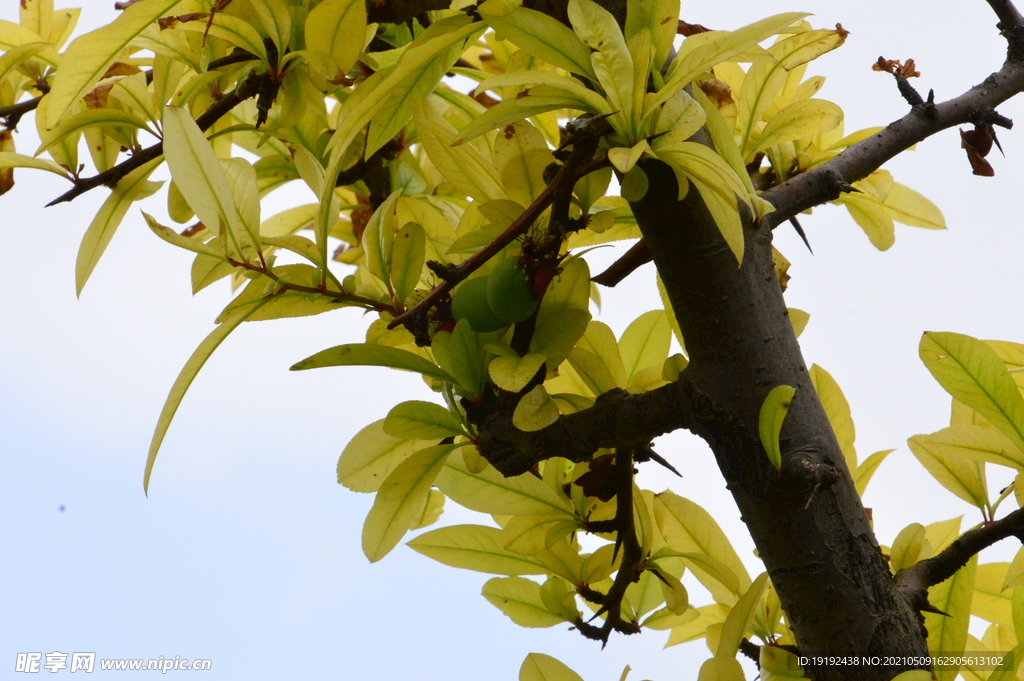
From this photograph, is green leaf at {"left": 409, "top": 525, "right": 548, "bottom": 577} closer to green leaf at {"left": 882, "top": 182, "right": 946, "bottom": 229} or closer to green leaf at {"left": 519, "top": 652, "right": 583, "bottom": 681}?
green leaf at {"left": 519, "top": 652, "right": 583, "bottom": 681}

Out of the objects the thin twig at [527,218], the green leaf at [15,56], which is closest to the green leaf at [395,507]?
the thin twig at [527,218]

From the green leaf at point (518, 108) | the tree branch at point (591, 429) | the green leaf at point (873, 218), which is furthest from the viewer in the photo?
the green leaf at point (873, 218)

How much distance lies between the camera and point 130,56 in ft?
2.39

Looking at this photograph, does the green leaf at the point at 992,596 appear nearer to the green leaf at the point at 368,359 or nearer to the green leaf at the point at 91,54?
the green leaf at the point at 368,359

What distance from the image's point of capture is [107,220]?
1.98 ft

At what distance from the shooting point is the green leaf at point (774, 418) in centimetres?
44

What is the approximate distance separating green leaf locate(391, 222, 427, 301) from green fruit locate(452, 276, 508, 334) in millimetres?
36

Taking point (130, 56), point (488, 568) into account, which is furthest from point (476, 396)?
point (130, 56)

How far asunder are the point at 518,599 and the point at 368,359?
0.32 metres

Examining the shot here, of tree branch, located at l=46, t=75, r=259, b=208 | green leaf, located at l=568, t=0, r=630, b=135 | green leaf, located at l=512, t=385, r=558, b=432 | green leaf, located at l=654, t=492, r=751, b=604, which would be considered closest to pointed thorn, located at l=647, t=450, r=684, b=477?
green leaf, located at l=654, t=492, r=751, b=604

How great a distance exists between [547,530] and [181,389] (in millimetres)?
292

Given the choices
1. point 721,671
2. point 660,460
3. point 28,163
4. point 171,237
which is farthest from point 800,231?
point 28,163

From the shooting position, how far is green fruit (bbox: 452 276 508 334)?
1.59 feet

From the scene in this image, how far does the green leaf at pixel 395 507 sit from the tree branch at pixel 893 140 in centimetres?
30
